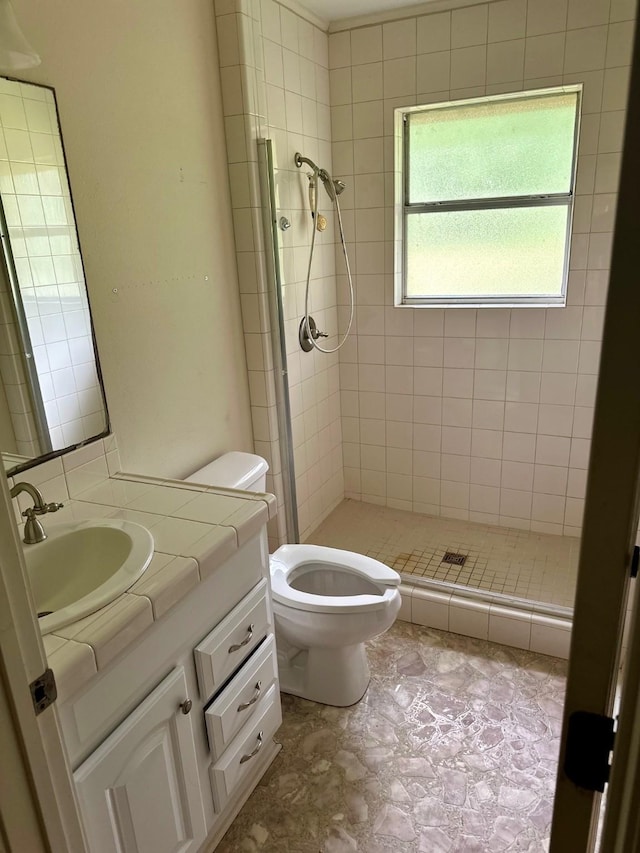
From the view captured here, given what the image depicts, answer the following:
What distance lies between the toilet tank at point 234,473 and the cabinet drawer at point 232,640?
448 millimetres

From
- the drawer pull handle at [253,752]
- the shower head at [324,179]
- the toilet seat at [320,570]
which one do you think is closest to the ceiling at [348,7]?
the shower head at [324,179]

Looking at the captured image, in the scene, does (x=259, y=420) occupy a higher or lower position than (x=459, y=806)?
higher

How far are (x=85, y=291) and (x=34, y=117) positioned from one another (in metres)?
0.42

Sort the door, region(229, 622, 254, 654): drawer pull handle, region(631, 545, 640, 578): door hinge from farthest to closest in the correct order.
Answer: region(229, 622, 254, 654): drawer pull handle
region(631, 545, 640, 578): door hinge
the door

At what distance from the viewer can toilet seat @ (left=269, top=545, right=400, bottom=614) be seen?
1.93 m

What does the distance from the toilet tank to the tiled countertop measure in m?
0.30

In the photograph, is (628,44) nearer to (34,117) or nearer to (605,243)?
(605,243)

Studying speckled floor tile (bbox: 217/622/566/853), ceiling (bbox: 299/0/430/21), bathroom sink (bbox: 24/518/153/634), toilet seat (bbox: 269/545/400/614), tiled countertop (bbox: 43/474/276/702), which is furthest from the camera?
ceiling (bbox: 299/0/430/21)

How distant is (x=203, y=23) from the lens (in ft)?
6.56

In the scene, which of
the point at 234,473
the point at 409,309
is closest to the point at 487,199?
Answer: the point at 409,309

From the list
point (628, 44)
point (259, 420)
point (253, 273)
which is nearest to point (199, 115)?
point (253, 273)

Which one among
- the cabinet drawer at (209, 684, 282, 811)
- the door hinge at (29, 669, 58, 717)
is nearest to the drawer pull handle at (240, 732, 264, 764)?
the cabinet drawer at (209, 684, 282, 811)

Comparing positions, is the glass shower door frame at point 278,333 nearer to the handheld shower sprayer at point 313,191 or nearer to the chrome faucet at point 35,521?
the handheld shower sprayer at point 313,191

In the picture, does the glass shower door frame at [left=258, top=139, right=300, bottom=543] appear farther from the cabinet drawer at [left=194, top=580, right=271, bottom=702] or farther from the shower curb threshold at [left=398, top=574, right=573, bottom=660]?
the cabinet drawer at [left=194, top=580, right=271, bottom=702]
